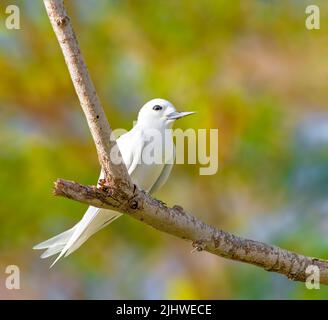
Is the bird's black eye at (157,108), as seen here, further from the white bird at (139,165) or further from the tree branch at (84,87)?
the tree branch at (84,87)

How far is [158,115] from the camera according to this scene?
163 cm

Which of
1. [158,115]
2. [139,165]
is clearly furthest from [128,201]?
[158,115]

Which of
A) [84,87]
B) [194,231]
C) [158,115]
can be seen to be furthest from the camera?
[158,115]

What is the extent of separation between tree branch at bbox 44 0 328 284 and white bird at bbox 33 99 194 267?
0.55ft

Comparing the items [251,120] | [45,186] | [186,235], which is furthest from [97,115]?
[251,120]

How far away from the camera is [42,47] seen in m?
3.29

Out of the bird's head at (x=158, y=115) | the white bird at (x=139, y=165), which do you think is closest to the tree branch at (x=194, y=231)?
the white bird at (x=139, y=165)

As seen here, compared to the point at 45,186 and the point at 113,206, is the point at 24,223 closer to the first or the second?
the point at 45,186

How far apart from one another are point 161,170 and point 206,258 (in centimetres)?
177

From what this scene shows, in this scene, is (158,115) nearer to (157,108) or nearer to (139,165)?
(157,108)

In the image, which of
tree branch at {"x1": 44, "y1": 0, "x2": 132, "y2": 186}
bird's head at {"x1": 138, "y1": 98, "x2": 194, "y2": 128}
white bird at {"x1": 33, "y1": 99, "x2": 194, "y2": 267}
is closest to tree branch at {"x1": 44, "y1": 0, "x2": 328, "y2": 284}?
tree branch at {"x1": 44, "y1": 0, "x2": 132, "y2": 186}

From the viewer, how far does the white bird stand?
1.53 metres

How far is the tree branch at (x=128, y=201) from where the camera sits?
46.2 inches

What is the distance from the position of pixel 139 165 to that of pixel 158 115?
0.13 meters
